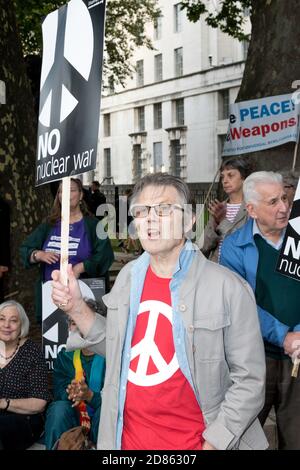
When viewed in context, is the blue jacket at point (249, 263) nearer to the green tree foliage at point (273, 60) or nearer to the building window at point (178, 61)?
the green tree foliage at point (273, 60)

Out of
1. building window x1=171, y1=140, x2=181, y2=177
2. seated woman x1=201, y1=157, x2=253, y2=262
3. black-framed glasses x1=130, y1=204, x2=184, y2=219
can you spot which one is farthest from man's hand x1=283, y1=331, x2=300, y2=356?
building window x1=171, y1=140, x2=181, y2=177

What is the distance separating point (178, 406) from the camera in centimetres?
305

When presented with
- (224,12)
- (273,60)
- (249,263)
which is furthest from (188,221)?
(224,12)

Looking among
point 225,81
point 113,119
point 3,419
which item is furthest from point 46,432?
point 113,119

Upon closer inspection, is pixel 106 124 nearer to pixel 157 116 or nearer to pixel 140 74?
pixel 140 74

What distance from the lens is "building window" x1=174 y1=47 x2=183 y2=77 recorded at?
187 feet

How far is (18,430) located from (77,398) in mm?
510

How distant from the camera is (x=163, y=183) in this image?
317cm

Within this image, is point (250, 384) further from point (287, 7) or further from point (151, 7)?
point (151, 7)

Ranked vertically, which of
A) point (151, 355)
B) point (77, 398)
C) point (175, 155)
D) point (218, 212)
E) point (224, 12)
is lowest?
Answer: point (77, 398)

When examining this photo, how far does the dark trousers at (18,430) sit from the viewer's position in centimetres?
470

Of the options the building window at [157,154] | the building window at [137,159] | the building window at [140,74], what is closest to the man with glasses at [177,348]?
the building window at [157,154]
